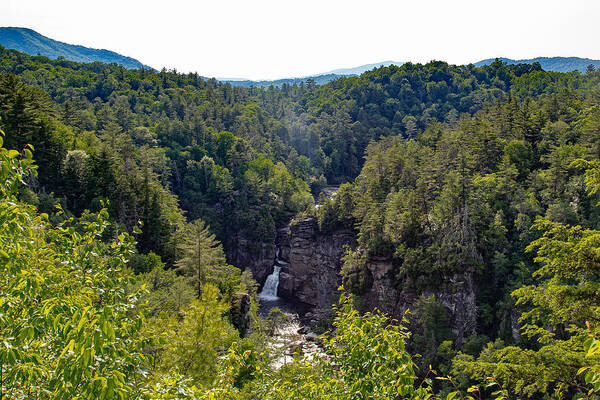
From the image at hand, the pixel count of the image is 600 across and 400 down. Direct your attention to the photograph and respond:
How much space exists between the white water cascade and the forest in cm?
513

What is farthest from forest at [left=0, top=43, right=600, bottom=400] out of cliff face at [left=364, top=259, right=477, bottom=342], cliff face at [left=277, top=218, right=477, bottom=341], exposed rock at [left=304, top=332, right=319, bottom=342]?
exposed rock at [left=304, top=332, right=319, bottom=342]

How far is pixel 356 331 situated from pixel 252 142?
93031 millimetres

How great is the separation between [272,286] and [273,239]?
8.77 meters

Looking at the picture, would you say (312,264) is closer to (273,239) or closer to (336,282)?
(336,282)

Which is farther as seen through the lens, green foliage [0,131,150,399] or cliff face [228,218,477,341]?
cliff face [228,218,477,341]

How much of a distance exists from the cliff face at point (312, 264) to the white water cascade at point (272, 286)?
4.58 feet

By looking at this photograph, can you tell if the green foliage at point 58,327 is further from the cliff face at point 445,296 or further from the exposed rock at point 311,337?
the exposed rock at point 311,337

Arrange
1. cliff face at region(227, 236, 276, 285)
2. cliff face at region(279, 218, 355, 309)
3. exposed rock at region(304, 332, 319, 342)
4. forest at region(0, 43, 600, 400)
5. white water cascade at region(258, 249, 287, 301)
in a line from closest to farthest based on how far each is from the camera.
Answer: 1. forest at region(0, 43, 600, 400)
2. exposed rock at region(304, 332, 319, 342)
3. cliff face at region(279, 218, 355, 309)
4. white water cascade at region(258, 249, 287, 301)
5. cliff face at region(227, 236, 276, 285)

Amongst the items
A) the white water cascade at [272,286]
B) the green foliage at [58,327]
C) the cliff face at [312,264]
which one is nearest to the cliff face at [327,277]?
the cliff face at [312,264]

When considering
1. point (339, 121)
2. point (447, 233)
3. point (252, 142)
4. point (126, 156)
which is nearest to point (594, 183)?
point (447, 233)

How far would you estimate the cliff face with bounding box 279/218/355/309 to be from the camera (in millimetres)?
55909

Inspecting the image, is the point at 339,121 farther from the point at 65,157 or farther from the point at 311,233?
the point at 65,157

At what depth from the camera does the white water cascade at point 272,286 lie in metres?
61.3

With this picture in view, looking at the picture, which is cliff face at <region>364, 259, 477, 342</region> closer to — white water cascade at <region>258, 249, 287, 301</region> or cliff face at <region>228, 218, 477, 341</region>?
cliff face at <region>228, 218, 477, 341</region>
